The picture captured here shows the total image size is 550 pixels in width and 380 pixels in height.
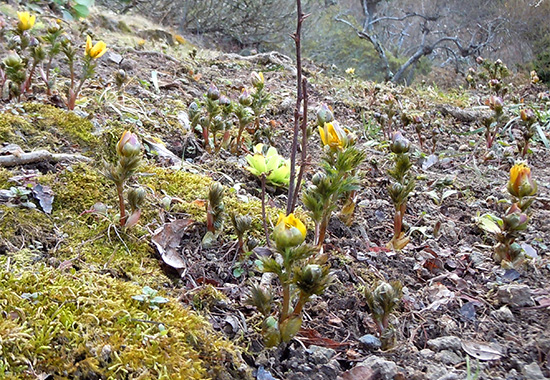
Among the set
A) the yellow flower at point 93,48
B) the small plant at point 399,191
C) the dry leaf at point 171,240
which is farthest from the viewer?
the yellow flower at point 93,48

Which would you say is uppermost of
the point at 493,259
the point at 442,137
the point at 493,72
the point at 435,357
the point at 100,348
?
the point at 493,72

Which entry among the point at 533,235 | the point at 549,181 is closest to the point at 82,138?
the point at 533,235

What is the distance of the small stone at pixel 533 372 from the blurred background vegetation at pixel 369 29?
4.48 m

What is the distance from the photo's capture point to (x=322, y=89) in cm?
522

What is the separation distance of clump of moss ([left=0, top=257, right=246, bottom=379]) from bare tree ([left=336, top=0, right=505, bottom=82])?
12.9m

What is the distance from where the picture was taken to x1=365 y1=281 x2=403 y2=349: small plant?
146 centimetres

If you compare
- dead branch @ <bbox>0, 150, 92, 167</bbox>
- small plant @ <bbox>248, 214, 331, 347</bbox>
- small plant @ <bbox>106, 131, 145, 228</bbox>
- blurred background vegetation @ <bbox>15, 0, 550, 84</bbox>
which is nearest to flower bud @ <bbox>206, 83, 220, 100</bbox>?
dead branch @ <bbox>0, 150, 92, 167</bbox>

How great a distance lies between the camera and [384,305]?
147 cm

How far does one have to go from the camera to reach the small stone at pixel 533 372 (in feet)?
4.48

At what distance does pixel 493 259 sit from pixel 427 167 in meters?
1.47

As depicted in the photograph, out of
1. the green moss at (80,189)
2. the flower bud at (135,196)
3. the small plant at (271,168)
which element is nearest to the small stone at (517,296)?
the small plant at (271,168)

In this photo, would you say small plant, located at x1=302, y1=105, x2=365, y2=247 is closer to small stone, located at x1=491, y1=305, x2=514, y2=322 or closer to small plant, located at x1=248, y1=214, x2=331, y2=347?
small plant, located at x1=248, y1=214, x2=331, y2=347

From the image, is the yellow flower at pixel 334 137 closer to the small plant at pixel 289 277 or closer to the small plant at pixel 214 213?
the small plant at pixel 214 213

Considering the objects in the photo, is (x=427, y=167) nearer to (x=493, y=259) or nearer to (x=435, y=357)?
(x=493, y=259)
